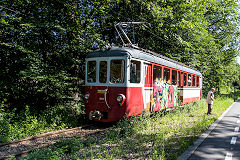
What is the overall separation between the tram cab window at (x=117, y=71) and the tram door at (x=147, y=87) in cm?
114

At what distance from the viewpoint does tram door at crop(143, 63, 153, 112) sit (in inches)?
346

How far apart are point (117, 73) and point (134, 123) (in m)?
1.96

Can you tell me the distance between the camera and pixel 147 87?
8.98 meters

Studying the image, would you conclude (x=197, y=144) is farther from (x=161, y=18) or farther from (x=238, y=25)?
(x=238, y=25)

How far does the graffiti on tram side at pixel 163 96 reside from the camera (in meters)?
9.68

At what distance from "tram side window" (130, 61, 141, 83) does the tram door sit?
415mm

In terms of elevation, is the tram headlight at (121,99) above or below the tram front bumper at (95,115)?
above

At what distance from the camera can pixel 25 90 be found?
951 centimetres

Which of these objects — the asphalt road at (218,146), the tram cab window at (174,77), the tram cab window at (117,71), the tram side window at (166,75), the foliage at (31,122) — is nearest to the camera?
the asphalt road at (218,146)

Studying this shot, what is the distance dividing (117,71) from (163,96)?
11.4 ft

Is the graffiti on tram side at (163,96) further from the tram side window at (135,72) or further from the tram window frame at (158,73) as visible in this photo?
the tram side window at (135,72)

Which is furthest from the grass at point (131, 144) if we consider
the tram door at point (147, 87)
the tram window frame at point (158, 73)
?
the tram window frame at point (158, 73)

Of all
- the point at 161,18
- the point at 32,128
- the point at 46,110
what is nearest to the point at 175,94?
the point at 161,18

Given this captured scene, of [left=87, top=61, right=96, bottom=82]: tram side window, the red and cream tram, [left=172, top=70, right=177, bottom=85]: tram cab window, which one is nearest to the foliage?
the red and cream tram
